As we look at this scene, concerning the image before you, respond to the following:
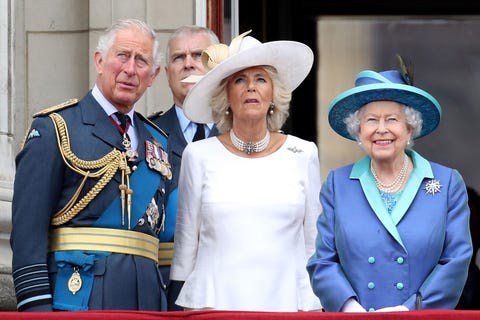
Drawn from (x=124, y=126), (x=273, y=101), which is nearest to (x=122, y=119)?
(x=124, y=126)

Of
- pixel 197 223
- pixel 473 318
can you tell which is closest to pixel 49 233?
pixel 197 223

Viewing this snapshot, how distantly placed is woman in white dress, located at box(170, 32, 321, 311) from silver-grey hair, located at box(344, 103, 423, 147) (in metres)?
0.54

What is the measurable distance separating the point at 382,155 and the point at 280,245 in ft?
2.35

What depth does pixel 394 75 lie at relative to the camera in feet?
23.2

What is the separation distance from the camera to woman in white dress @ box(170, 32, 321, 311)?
24.6ft

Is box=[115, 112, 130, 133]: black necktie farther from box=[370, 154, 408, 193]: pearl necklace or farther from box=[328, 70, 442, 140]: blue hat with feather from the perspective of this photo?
box=[370, 154, 408, 193]: pearl necklace

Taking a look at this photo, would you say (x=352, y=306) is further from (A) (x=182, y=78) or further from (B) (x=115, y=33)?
(A) (x=182, y=78)

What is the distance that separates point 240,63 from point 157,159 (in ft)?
1.58

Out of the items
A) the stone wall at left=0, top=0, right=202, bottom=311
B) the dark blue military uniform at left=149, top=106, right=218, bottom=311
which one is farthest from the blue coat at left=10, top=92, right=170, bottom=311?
the stone wall at left=0, top=0, right=202, bottom=311

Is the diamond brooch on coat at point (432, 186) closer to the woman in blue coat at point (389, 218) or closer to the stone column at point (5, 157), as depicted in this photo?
the woman in blue coat at point (389, 218)

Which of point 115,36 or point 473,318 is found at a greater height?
point 115,36

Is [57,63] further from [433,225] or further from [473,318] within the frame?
[473,318]

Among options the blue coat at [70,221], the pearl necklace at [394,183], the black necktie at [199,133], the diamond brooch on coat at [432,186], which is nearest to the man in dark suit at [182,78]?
the black necktie at [199,133]

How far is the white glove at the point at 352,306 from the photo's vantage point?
22.2 feet
